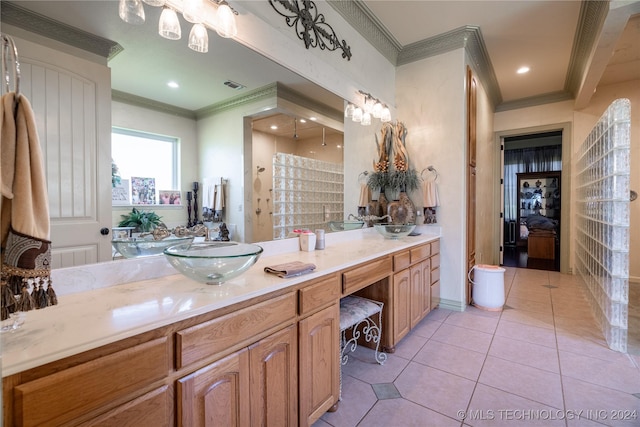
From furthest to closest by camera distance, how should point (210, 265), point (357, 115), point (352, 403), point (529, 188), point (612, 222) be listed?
point (529, 188) < point (357, 115) < point (612, 222) < point (352, 403) < point (210, 265)

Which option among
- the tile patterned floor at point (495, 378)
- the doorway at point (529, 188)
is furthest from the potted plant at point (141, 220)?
the doorway at point (529, 188)

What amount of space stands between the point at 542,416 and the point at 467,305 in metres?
1.80

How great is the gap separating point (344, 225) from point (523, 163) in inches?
304

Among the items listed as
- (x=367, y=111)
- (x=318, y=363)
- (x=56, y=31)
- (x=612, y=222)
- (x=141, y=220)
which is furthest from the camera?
(x=367, y=111)

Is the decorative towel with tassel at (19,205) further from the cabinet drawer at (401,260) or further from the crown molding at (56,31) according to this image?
the cabinet drawer at (401,260)

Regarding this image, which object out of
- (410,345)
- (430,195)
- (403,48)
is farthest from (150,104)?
(403,48)

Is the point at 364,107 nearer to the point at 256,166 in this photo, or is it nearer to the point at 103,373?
the point at 256,166

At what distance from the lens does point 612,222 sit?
2.38 meters

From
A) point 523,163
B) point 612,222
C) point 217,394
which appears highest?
point 523,163

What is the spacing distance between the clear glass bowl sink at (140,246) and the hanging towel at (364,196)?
2.00 m

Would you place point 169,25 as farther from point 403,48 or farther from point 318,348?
point 403,48

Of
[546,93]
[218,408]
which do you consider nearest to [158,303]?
[218,408]

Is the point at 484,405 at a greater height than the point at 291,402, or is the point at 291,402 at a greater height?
the point at 291,402

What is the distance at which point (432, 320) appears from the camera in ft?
9.88
